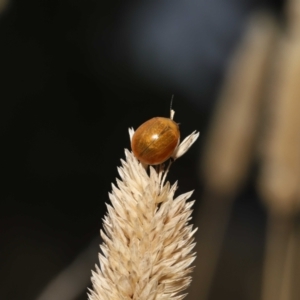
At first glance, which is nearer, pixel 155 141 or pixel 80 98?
pixel 155 141

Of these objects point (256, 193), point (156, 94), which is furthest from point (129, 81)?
point (256, 193)

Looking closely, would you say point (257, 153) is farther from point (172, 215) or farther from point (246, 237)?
point (172, 215)

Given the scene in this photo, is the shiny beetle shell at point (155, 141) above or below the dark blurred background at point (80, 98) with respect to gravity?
below

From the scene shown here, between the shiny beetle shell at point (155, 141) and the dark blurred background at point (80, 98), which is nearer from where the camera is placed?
the shiny beetle shell at point (155, 141)

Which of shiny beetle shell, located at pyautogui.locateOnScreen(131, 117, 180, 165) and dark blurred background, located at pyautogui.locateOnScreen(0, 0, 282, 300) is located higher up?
dark blurred background, located at pyautogui.locateOnScreen(0, 0, 282, 300)

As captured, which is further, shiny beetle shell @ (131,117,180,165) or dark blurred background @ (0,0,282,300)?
dark blurred background @ (0,0,282,300)

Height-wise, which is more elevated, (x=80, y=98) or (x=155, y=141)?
(x=80, y=98)
